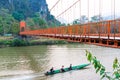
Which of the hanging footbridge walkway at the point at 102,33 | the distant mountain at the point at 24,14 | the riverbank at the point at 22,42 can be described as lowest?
the riverbank at the point at 22,42

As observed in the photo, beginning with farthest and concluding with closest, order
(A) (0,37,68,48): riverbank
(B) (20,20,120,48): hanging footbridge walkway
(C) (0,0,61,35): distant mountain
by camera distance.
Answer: (C) (0,0,61,35): distant mountain → (A) (0,37,68,48): riverbank → (B) (20,20,120,48): hanging footbridge walkway

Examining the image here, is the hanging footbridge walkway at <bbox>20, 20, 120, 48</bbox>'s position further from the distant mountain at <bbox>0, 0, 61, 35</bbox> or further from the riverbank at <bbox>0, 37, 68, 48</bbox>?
the distant mountain at <bbox>0, 0, 61, 35</bbox>

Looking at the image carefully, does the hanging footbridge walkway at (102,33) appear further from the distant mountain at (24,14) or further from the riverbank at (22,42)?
the distant mountain at (24,14)

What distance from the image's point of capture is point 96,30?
1381 centimetres

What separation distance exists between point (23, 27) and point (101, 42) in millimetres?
58446

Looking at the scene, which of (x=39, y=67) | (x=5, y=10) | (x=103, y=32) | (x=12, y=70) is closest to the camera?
(x=103, y=32)

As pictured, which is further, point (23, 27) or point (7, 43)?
point (23, 27)

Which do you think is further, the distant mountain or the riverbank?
the distant mountain

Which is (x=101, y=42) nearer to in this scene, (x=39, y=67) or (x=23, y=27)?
(x=39, y=67)

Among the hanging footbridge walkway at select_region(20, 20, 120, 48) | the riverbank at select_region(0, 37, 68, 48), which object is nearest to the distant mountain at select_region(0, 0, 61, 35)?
the riverbank at select_region(0, 37, 68, 48)

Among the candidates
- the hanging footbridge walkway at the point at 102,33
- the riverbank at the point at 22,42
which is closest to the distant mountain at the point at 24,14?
the riverbank at the point at 22,42

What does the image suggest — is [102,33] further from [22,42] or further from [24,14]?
[24,14]

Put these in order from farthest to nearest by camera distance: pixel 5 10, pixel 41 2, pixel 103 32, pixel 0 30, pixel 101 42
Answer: pixel 41 2 → pixel 5 10 → pixel 0 30 → pixel 103 32 → pixel 101 42

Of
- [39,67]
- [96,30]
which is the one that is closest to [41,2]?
[39,67]
